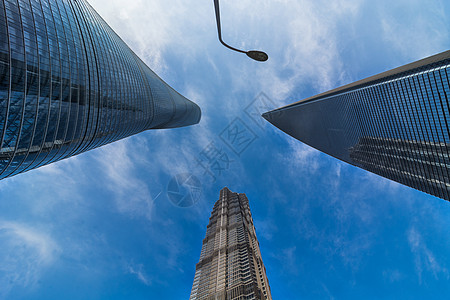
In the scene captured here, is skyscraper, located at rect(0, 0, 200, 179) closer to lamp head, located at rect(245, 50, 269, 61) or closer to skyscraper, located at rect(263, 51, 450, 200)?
lamp head, located at rect(245, 50, 269, 61)

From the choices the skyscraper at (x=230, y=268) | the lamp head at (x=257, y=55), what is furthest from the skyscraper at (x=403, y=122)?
the lamp head at (x=257, y=55)

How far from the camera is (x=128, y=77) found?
7138cm

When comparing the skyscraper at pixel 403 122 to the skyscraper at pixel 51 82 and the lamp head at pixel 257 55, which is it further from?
the skyscraper at pixel 51 82

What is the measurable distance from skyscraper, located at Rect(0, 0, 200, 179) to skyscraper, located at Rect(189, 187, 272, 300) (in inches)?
2882

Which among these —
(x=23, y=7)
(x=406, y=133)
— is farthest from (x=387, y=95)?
(x=23, y=7)

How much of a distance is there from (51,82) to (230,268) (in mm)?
97027

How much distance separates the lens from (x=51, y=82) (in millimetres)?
35656

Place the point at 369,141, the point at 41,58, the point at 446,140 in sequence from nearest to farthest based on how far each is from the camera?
1. the point at 41,58
2. the point at 446,140
3. the point at 369,141

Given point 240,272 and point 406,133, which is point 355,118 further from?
point 240,272

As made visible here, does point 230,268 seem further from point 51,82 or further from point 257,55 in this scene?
point 257,55

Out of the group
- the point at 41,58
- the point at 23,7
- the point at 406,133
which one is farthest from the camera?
the point at 406,133

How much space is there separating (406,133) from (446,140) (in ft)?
59.0

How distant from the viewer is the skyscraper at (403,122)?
81.7 metres

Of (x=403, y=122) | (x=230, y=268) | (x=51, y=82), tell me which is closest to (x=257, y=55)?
A: (x=51, y=82)
